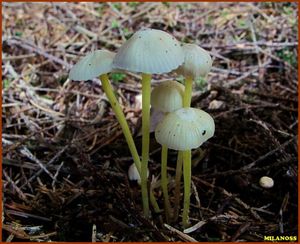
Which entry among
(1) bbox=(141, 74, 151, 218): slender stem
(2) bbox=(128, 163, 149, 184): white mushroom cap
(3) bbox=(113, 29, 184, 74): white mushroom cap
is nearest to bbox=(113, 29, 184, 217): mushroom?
(3) bbox=(113, 29, 184, 74): white mushroom cap

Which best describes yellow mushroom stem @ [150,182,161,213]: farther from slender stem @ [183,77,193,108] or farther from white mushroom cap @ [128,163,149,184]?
slender stem @ [183,77,193,108]

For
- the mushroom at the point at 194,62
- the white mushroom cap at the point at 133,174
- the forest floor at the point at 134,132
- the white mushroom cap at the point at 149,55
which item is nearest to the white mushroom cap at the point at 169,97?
the mushroom at the point at 194,62

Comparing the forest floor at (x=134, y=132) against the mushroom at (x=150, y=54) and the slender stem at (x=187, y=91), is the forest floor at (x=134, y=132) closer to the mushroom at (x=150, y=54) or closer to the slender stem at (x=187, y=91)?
the slender stem at (x=187, y=91)

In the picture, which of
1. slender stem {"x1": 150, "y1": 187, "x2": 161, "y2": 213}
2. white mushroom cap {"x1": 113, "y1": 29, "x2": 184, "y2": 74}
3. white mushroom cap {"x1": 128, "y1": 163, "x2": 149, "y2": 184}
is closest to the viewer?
white mushroom cap {"x1": 113, "y1": 29, "x2": 184, "y2": 74}

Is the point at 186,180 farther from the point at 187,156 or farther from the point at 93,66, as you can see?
the point at 93,66

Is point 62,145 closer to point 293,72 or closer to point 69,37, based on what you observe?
point 69,37

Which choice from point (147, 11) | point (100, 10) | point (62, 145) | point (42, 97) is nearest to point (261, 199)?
point (62, 145)

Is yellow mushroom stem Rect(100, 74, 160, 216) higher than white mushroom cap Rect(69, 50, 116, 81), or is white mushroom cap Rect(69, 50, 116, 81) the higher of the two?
white mushroom cap Rect(69, 50, 116, 81)

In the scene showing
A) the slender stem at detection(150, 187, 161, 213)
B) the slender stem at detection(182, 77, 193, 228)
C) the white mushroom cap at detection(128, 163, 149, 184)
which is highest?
the slender stem at detection(182, 77, 193, 228)
